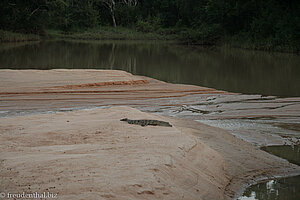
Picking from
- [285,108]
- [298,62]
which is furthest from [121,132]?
[298,62]

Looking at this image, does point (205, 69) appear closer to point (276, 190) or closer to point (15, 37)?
point (276, 190)

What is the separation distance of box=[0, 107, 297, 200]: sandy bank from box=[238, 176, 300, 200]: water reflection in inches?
6.5

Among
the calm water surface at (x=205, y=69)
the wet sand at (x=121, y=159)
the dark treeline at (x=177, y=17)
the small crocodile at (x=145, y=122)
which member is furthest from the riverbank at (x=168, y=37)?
the small crocodile at (x=145, y=122)

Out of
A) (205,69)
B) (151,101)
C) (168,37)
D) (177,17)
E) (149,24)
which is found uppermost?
(177,17)

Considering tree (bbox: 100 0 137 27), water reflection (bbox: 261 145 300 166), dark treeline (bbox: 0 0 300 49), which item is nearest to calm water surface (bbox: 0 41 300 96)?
water reflection (bbox: 261 145 300 166)

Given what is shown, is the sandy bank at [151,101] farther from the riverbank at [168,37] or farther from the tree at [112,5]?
the tree at [112,5]

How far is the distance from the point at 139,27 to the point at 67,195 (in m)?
41.5

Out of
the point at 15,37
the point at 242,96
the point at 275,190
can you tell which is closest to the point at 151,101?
the point at 242,96

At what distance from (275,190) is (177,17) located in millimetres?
45782

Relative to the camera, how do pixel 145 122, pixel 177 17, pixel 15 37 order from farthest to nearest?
pixel 177 17, pixel 15 37, pixel 145 122

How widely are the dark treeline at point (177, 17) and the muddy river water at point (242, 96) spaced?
9.36 m

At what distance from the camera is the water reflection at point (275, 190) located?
15.7 ft

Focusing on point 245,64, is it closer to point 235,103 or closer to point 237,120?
point 235,103

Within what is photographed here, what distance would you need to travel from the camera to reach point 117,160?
13.6ft
